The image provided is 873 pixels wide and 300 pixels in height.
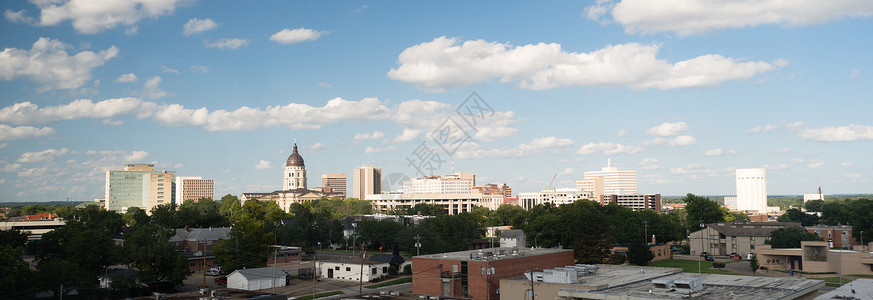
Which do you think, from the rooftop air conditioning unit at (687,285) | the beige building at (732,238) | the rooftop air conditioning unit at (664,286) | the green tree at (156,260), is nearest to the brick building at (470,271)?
the rooftop air conditioning unit at (664,286)

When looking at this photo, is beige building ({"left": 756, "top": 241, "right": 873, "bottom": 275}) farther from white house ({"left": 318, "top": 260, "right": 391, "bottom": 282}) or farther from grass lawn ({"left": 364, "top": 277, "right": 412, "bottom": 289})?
white house ({"left": 318, "top": 260, "right": 391, "bottom": 282})

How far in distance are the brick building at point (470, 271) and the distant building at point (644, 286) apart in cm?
372

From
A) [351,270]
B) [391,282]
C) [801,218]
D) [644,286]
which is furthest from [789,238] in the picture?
[801,218]

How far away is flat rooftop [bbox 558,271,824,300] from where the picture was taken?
38125 millimetres

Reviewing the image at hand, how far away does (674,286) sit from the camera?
39.8m

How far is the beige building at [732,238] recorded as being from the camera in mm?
95625

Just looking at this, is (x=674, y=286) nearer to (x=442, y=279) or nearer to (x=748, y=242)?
(x=442, y=279)

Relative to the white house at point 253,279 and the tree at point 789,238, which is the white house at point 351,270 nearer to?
the white house at point 253,279

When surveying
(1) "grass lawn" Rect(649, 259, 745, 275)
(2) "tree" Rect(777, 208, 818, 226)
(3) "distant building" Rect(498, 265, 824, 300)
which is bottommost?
(1) "grass lawn" Rect(649, 259, 745, 275)

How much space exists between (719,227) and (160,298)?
8551cm

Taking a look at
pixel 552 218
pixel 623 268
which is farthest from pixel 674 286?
pixel 552 218

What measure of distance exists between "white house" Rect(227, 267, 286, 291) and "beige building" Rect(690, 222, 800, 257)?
67.8 metres

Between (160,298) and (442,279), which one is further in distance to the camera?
(442,279)

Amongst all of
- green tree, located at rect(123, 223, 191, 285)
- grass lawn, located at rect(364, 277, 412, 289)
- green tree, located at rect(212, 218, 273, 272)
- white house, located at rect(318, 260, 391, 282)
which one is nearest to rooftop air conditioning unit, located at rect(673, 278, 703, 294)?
grass lawn, located at rect(364, 277, 412, 289)
